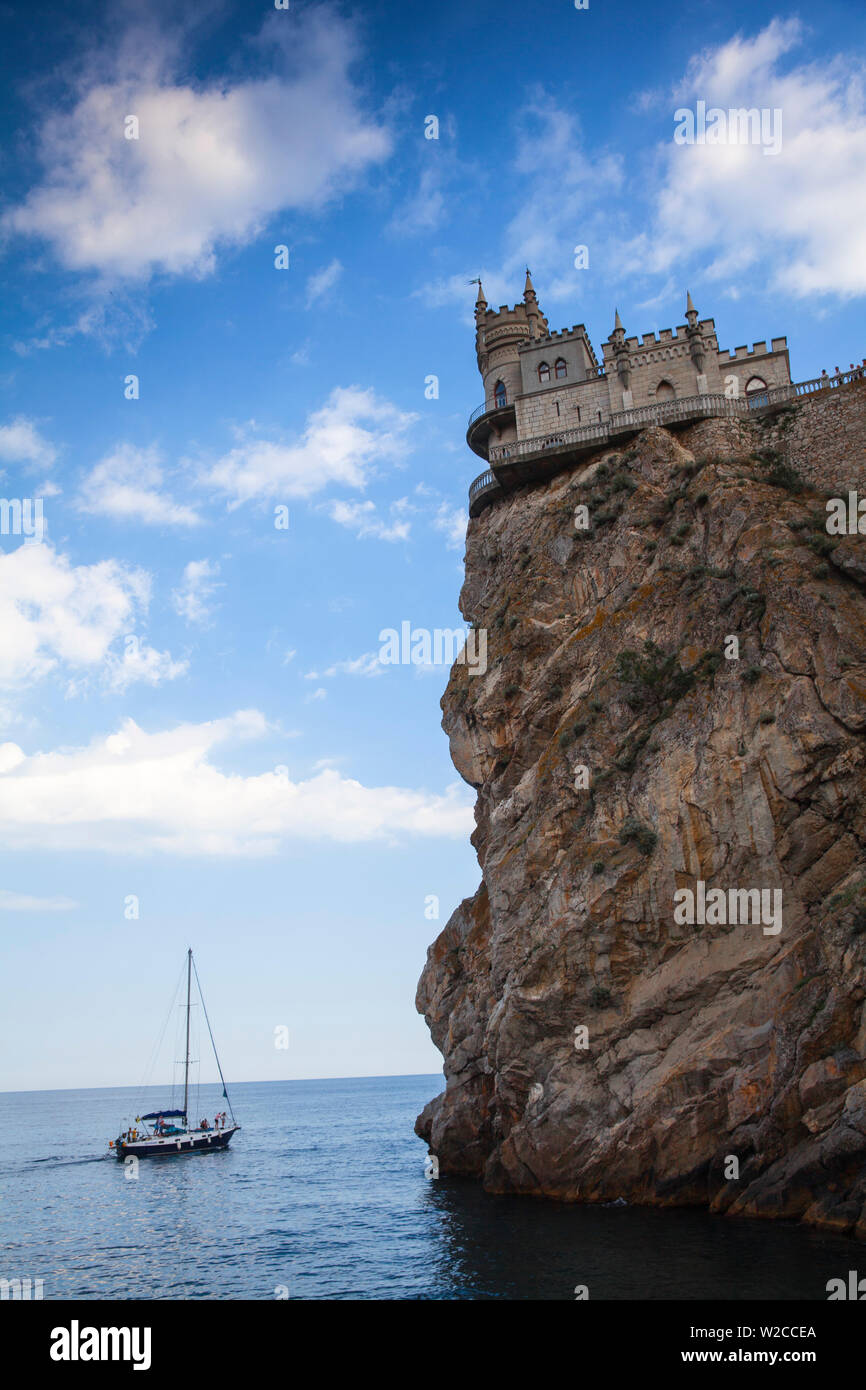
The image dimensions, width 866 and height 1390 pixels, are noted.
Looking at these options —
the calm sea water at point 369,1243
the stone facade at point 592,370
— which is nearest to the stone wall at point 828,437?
the stone facade at point 592,370

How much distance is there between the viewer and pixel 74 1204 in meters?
49.3

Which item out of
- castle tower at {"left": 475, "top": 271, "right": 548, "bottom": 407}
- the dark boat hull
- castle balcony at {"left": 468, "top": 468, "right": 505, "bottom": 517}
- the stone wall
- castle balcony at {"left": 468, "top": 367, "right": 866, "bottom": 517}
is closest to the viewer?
the stone wall

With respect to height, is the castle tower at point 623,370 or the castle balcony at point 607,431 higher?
the castle tower at point 623,370

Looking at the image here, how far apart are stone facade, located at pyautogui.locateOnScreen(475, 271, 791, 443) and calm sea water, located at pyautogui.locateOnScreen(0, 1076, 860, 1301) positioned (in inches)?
1373

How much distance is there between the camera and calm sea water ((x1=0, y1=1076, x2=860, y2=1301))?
74.5 ft

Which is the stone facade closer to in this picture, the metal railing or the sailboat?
the metal railing

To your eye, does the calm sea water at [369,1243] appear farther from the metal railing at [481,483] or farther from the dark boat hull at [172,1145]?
the metal railing at [481,483]

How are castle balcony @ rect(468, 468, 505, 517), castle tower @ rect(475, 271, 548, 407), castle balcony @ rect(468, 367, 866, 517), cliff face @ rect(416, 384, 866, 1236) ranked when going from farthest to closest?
castle tower @ rect(475, 271, 548, 407), castle balcony @ rect(468, 468, 505, 517), castle balcony @ rect(468, 367, 866, 517), cliff face @ rect(416, 384, 866, 1236)

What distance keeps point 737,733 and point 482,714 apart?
13270 millimetres

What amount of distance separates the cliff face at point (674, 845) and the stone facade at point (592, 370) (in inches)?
173

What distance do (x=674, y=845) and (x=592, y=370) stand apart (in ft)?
88.6

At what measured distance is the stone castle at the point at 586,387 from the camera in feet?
145

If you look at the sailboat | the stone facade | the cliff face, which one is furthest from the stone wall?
the sailboat
